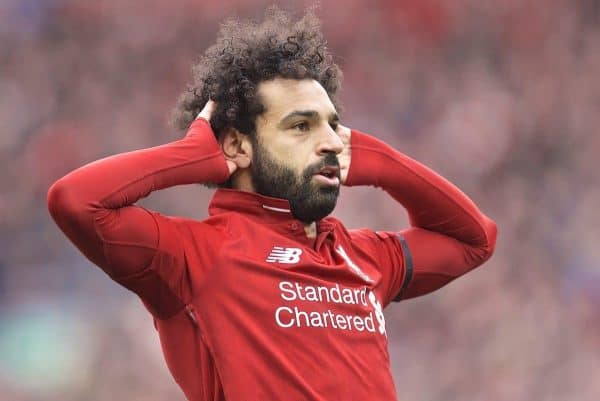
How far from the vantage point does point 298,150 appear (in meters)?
1.93

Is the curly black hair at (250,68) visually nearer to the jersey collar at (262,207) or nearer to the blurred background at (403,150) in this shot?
the jersey collar at (262,207)

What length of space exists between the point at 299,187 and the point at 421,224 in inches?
16.9

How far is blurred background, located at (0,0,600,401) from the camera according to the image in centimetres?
369

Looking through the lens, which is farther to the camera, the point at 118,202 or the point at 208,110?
the point at 208,110

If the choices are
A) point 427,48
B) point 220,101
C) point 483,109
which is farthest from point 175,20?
point 220,101

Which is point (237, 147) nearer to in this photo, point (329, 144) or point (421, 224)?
point (329, 144)

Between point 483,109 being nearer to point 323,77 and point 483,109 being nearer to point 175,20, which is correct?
point 175,20

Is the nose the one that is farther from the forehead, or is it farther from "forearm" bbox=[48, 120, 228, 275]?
"forearm" bbox=[48, 120, 228, 275]

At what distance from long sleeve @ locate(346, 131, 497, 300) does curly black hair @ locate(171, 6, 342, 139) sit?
192 millimetres

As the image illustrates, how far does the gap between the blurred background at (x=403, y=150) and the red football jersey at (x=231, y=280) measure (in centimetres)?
191

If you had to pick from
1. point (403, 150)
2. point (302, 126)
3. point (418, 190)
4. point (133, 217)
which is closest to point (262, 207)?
point (302, 126)

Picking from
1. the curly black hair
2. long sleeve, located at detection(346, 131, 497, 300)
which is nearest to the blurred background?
Result: the curly black hair

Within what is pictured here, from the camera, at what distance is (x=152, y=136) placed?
4.00 metres

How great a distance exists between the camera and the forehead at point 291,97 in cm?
196
